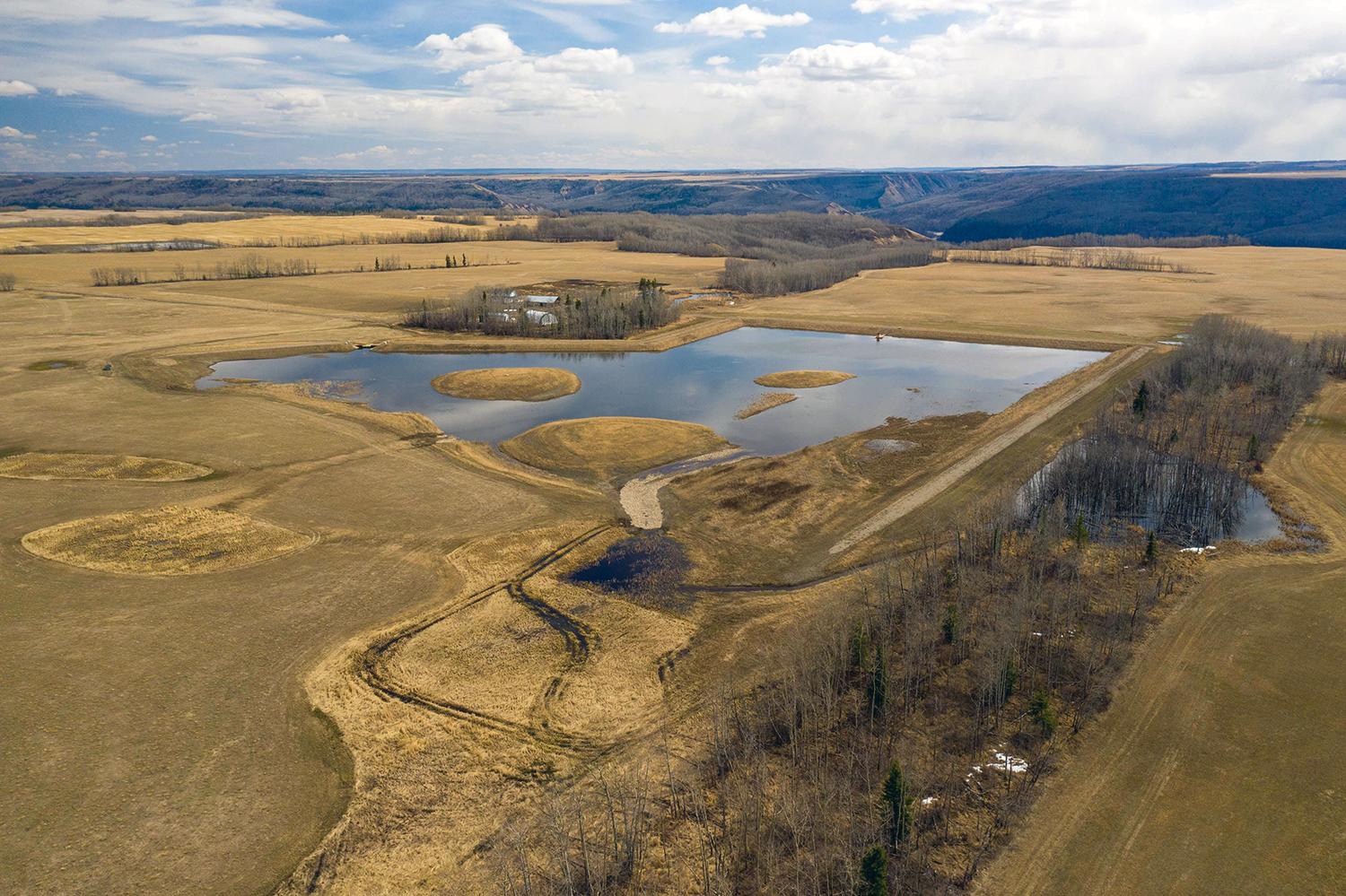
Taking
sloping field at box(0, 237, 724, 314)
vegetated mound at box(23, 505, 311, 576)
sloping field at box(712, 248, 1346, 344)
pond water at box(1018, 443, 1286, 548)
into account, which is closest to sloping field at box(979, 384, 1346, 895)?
pond water at box(1018, 443, 1286, 548)

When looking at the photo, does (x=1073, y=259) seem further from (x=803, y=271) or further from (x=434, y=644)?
(x=434, y=644)

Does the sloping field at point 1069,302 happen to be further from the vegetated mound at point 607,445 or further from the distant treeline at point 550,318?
the vegetated mound at point 607,445

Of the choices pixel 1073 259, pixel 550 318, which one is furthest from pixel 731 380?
pixel 1073 259

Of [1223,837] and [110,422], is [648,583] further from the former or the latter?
[110,422]

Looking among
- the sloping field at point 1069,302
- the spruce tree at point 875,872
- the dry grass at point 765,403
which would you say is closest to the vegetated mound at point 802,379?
the dry grass at point 765,403

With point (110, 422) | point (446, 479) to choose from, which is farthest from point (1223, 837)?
point (110, 422)

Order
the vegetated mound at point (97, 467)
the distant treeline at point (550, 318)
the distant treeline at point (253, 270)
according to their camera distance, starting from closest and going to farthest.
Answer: the vegetated mound at point (97, 467)
the distant treeline at point (550, 318)
the distant treeline at point (253, 270)

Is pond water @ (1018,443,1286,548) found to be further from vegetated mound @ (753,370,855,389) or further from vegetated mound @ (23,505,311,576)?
vegetated mound @ (23,505,311,576)
